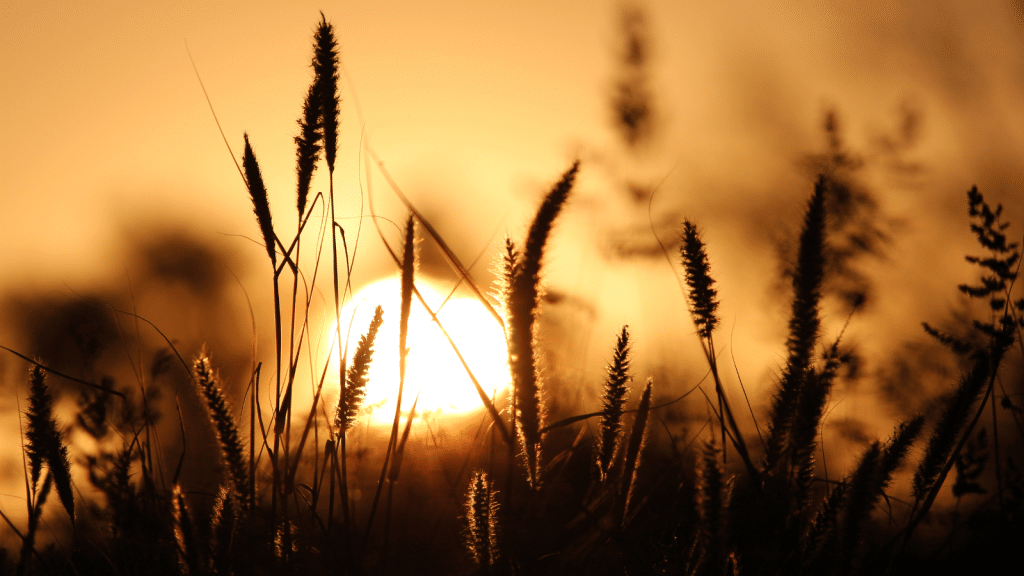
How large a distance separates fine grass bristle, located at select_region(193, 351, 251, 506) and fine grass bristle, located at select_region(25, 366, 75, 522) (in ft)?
1.10

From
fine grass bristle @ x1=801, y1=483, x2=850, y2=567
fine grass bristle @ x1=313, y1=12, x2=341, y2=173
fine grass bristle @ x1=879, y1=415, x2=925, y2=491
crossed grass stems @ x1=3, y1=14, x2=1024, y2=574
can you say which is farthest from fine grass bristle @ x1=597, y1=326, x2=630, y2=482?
fine grass bristle @ x1=313, y1=12, x2=341, y2=173

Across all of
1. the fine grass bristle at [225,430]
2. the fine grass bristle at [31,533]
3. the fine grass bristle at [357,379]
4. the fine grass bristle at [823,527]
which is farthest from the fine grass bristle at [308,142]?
the fine grass bristle at [823,527]

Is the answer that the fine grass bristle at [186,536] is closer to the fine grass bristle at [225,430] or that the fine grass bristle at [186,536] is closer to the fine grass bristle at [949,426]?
the fine grass bristle at [225,430]

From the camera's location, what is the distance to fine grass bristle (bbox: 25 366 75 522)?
144 centimetres

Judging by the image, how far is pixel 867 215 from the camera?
197cm

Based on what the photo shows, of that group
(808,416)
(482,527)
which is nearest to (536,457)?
(482,527)

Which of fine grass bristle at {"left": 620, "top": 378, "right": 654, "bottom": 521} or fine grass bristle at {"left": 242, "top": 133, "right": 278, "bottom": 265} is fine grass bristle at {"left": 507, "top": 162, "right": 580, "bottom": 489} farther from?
fine grass bristle at {"left": 242, "top": 133, "right": 278, "bottom": 265}

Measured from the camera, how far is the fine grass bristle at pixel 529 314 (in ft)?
3.69

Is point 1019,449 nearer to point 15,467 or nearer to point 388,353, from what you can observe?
point 388,353

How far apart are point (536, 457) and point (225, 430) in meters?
0.77

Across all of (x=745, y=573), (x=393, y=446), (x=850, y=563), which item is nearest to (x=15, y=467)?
(x=393, y=446)

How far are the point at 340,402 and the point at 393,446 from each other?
5.7 inches

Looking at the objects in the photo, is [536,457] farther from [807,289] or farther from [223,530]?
[223,530]

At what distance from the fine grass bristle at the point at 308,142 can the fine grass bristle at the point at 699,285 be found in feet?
2.69
